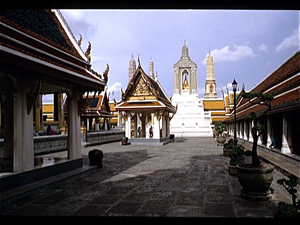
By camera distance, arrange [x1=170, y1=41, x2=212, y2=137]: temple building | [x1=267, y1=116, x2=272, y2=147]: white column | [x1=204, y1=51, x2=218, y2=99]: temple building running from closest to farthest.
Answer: [x1=267, y1=116, x2=272, y2=147]: white column → [x1=170, y1=41, x2=212, y2=137]: temple building → [x1=204, y1=51, x2=218, y2=99]: temple building

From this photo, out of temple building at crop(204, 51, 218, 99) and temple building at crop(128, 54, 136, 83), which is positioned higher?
temple building at crop(128, 54, 136, 83)

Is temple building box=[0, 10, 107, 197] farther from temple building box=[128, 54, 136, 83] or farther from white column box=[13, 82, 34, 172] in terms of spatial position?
temple building box=[128, 54, 136, 83]

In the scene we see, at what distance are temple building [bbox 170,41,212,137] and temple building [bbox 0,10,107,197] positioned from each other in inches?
869

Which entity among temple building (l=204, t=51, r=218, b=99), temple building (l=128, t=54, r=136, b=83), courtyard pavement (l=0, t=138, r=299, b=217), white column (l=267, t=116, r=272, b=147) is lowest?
courtyard pavement (l=0, t=138, r=299, b=217)

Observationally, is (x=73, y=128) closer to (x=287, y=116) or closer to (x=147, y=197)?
(x=147, y=197)

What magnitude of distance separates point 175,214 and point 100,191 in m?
2.25

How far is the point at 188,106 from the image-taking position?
44219mm

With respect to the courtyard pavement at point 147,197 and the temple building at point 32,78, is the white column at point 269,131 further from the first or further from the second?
the temple building at point 32,78

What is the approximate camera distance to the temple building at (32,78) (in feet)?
19.6

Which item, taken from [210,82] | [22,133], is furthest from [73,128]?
[210,82]

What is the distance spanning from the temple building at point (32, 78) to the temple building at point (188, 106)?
869 inches

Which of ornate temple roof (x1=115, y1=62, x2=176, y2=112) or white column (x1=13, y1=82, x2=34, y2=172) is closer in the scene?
white column (x1=13, y1=82, x2=34, y2=172)

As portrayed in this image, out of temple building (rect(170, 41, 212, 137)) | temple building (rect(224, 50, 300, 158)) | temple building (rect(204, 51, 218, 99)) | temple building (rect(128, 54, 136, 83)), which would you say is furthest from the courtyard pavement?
temple building (rect(128, 54, 136, 83))

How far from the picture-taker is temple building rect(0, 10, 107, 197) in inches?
235
